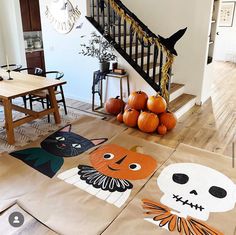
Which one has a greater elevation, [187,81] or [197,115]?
[187,81]

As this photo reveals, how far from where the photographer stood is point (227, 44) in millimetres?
9266

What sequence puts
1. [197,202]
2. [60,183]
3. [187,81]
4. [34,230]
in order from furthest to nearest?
[187,81]
[60,183]
[197,202]
[34,230]

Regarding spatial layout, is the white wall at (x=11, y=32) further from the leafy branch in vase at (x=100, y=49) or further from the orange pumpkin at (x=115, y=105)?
the orange pumpkin at (x=115, y=105)

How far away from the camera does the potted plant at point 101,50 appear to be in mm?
4148

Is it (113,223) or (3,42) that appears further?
(3,42)

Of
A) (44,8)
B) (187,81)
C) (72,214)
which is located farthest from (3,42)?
(72,214)

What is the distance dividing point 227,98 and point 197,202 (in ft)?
11.4

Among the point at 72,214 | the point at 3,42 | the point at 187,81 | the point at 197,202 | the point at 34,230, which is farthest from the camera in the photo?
the point at 3,42

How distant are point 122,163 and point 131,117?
1.01 m

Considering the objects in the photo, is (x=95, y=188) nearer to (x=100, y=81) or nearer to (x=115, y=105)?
(x=115, y=105)

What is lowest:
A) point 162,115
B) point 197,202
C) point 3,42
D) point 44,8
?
point 197,202

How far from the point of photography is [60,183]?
8.05 ft

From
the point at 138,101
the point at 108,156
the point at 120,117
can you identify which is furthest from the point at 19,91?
the point at 138,101

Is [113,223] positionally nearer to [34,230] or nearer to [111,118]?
[34,230]
